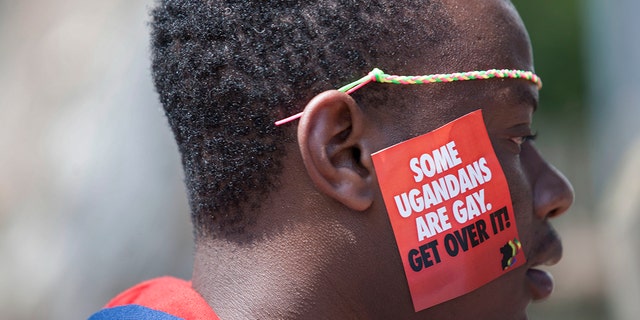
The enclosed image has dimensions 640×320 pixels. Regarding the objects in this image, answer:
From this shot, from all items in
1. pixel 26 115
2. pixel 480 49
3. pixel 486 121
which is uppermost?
pixel 480 49

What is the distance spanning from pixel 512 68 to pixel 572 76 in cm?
1414

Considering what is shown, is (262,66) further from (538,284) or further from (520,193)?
(538,284)

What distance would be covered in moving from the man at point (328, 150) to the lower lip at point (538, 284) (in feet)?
0.55

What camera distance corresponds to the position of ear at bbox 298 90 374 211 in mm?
2227

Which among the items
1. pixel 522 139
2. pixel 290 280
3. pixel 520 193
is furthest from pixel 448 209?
pixel 290 280

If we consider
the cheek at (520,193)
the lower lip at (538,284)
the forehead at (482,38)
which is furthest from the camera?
the lower lip at (538,284)

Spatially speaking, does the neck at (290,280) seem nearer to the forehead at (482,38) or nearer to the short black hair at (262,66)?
the short black hair at (262,66)

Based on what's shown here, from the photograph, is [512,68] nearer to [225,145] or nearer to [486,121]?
[486,121]

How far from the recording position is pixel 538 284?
2.58m

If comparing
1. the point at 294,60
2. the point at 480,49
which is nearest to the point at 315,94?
the point at 294,60

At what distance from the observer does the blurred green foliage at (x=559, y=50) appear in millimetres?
15188

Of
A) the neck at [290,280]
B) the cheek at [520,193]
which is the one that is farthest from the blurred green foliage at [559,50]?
the neck at [290,280]

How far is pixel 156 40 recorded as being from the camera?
2.54 metres

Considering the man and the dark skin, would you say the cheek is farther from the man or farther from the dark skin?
the dark skin
